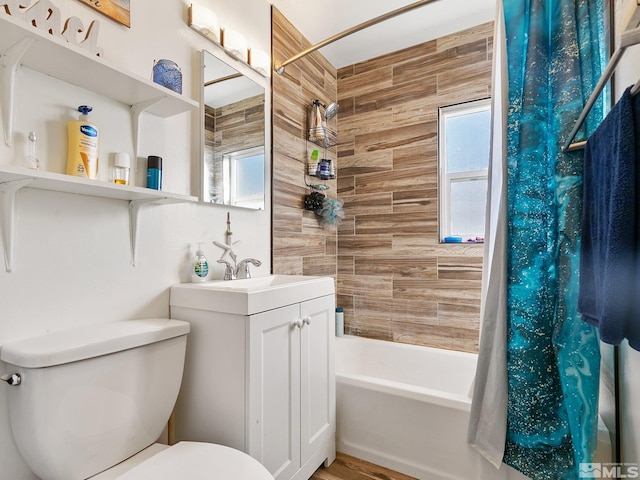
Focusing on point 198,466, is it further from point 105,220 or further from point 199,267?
point 105,220

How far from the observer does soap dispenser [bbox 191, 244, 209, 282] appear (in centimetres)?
148

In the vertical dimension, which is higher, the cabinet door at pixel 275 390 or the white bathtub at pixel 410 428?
the cabinet door at pixel 275 390

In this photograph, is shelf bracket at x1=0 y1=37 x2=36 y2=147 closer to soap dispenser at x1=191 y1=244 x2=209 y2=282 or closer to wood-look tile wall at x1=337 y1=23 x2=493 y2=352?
soap dispenser at x1=191 y1=244 x2=209 y2=282

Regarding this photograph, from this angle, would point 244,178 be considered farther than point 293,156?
No

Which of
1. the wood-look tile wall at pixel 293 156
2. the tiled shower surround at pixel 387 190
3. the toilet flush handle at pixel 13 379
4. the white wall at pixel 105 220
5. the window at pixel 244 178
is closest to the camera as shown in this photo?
the toilet flush handle at pixel 13 379

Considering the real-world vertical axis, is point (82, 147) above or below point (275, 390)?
above

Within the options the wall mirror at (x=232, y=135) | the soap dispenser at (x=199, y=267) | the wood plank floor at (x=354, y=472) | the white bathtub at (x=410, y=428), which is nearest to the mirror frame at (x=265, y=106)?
the wall mirror at (x=232, y=135)

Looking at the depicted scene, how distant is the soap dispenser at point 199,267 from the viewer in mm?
1477

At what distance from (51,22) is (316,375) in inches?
64.1

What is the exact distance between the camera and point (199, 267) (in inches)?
58.2

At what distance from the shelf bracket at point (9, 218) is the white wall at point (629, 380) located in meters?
1.89

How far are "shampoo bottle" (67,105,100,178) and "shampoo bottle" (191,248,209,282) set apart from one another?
1.76 feet

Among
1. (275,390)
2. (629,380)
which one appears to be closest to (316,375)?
(275,390)

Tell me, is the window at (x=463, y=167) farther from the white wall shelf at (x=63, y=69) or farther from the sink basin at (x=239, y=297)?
the white wall shelf at (x=63, y=69)
